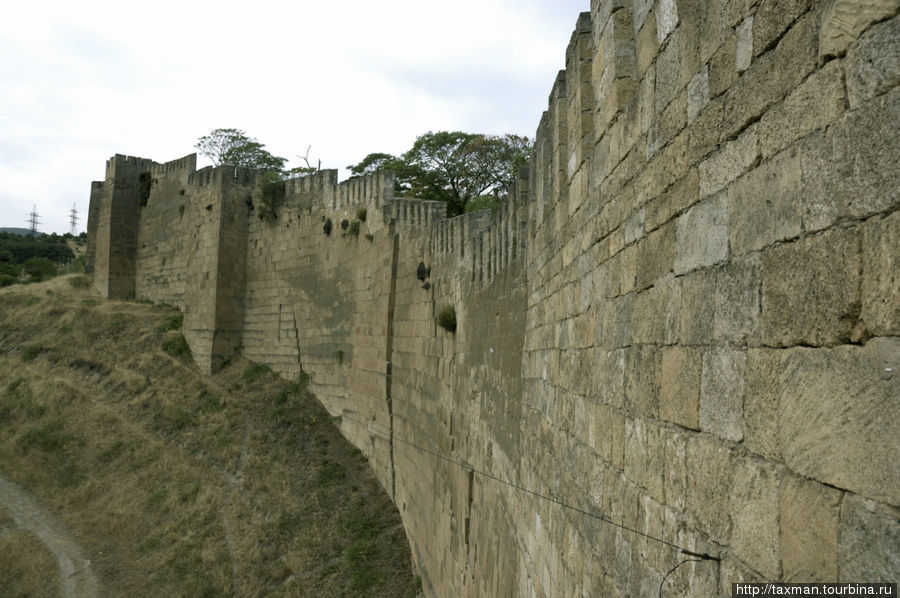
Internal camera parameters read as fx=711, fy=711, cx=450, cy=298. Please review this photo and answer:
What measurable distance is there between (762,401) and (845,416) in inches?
12.9

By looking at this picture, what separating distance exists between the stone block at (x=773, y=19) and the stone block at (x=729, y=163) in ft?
0.72

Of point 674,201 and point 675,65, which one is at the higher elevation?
point 675,65

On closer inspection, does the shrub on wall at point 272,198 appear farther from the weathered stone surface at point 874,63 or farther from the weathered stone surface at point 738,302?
the weathered stone surface at point 874,63

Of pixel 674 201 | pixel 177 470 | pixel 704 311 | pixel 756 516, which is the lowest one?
pixel 177 470

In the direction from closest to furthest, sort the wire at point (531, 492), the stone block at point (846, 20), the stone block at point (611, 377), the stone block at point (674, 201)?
the stone block at point (846, 20)
the wire at point (531, 492)
the stone block at point (674, 201)
the stone block at point (611, 377)

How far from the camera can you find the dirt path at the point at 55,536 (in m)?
13.0

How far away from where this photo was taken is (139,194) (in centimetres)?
2652

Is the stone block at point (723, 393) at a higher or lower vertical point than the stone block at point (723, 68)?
lower

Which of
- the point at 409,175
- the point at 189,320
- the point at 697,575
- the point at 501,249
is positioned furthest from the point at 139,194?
the point at 697,575

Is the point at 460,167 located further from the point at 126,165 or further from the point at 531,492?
the point at 531,492

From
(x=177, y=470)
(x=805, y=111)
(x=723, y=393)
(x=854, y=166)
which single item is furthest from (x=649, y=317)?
(x=177, y=470)

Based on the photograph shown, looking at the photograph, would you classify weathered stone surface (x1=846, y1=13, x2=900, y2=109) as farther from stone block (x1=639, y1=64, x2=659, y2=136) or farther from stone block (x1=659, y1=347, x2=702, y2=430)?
stone block (x1=639, y1=64, x2=659, y2=136)

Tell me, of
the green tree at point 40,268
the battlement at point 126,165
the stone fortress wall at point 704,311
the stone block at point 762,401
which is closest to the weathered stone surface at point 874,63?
the stone fortress wall at point 704,311

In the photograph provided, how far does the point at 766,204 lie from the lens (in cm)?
179
